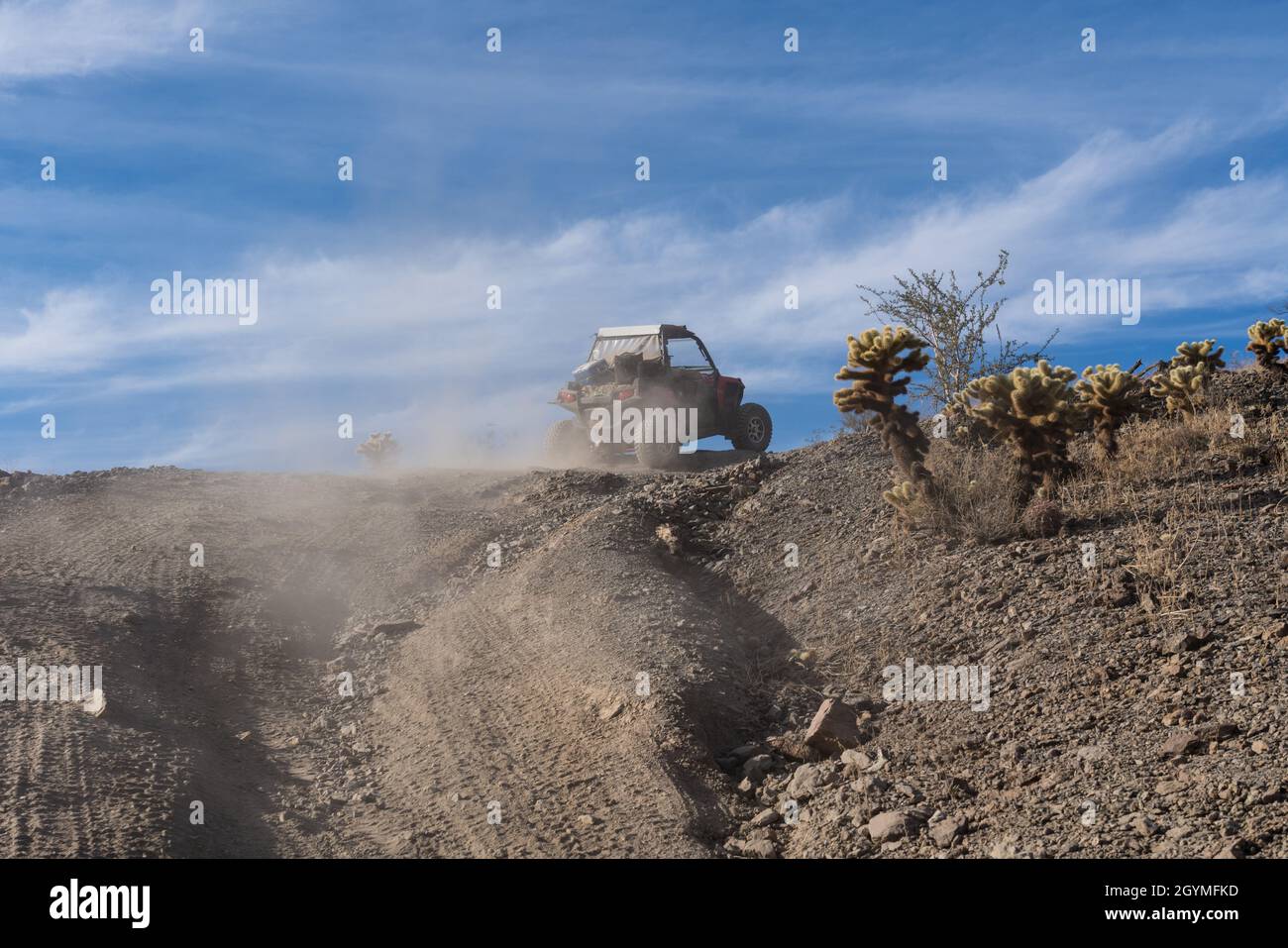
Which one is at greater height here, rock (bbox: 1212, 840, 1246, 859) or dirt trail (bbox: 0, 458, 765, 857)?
dirt trail (bbox: 0, 458, 765, 857)

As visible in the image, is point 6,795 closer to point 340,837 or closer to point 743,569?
point 340,837

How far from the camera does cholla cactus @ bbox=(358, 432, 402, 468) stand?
20.6 meters

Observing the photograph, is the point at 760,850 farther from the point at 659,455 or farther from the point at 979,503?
the point at 659,455

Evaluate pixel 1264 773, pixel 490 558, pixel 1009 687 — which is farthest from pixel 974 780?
pixel 490 558

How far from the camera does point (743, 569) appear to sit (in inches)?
423

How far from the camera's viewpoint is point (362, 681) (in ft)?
30.5

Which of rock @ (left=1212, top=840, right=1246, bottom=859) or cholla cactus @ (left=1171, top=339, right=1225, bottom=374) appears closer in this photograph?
rock @ (left=1212, top=840, right=1246, bottom=859)

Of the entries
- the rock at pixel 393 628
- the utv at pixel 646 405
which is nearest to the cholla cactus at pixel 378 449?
the utv at pixel 646 405

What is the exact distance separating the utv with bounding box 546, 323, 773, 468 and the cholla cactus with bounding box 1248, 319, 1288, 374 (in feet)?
25.2

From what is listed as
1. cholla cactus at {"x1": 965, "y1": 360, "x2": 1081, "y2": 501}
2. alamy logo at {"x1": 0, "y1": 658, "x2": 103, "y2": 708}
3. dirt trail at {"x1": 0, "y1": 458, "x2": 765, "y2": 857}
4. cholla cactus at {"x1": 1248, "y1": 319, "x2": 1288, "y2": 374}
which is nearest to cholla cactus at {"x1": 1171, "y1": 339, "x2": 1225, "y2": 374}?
cholla cactus at {"x1": 1248, "y1": 319, "x2": 1288, "y2": 374}

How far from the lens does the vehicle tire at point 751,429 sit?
1858cm

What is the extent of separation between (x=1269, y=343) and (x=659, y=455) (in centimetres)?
805

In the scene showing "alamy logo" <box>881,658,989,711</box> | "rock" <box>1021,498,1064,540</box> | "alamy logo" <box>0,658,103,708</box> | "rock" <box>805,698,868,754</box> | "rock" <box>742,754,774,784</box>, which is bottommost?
"rock" <box>742,754,774,784</box>

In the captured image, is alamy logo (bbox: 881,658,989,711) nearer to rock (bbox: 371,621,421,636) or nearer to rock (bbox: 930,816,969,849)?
rock (bbox: 930,816,969,849)
